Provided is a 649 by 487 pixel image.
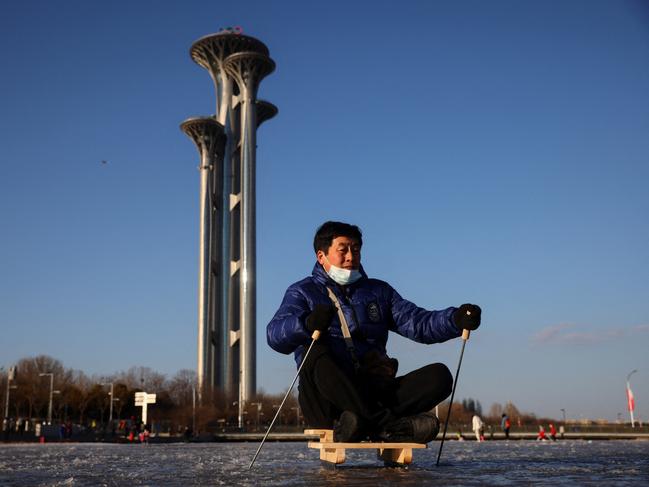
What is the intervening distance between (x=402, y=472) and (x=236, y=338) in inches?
2949

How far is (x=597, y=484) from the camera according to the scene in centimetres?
294

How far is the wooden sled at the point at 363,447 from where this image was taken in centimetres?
389

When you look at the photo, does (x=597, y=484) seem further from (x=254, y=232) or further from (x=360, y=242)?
(x=254, y=232)

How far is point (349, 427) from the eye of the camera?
3822 millimetres

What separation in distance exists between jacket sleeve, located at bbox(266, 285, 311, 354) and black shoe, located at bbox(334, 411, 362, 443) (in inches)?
19.2

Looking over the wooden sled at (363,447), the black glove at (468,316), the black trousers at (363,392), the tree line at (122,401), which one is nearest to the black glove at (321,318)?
the black trousers at (363,392)

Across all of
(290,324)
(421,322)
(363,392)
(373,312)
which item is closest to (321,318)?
(290,324)

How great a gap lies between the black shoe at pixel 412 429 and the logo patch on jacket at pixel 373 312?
650mm

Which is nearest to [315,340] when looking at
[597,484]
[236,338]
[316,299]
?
[316,299]

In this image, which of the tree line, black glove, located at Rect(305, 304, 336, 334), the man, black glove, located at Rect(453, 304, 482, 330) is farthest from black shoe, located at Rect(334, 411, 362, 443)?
the tree line

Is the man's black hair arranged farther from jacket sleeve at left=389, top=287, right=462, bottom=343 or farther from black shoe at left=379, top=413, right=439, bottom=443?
black shoe at left=379, top=413, right=439, bottom=443

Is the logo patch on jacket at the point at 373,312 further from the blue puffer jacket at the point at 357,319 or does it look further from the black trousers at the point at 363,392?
the black trousers at the point at 363,392

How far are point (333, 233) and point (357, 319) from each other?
24.0 inches

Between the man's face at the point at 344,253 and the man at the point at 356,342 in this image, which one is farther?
the man's face at the point at 344,253
